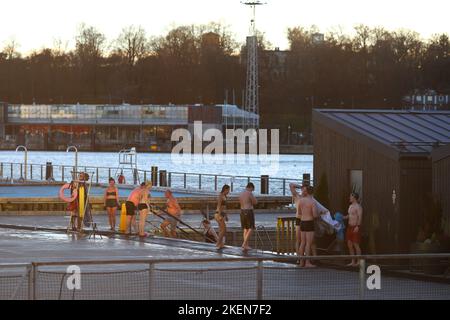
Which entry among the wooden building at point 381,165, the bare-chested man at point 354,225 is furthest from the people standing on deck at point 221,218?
the bare-chested man at point 354,225

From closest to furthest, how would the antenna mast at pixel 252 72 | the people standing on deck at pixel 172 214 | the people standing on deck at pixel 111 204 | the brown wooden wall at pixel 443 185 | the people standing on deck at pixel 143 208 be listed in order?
1. the brown wooden wall at pixel 443 185
2. the people standing on deck at pixel 143 208
3. the people standing on deck at pixel 172 214
4. the people standing on deck at pixel 111 204
5. the antenna mast at pixel 252 72

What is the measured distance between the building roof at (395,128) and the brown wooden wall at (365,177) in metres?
0.23

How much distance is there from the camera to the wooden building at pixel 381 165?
90.4 ft

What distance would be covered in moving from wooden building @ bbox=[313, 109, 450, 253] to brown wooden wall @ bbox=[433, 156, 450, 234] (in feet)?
0.38

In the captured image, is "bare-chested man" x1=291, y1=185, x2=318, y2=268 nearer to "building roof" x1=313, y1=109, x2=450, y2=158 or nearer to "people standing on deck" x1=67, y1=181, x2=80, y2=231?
"building roof" x1=313, y1=109, x2=450, y2=158

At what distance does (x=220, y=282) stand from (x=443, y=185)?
9.82 meters

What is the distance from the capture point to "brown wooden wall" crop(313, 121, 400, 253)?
2783 cm

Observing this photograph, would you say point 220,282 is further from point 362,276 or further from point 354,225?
point 354,225

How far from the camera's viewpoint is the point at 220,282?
693 inches

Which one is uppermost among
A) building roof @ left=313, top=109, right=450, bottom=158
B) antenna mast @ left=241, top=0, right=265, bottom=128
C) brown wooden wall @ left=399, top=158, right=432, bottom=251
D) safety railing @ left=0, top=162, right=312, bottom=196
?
antenna mast @ left=241, top=0, right=265, bottom=128

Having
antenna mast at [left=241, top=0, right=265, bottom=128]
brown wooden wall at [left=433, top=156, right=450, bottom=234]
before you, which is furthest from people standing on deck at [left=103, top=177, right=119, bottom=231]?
antenna mast at [left=241, top=0, right=265, bottom=128]

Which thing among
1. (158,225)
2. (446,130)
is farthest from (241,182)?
(446,130)

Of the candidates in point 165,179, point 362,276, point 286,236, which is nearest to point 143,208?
point 286,236

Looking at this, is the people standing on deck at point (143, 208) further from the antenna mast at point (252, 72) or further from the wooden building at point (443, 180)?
the antenna mast at point (252, 72)
